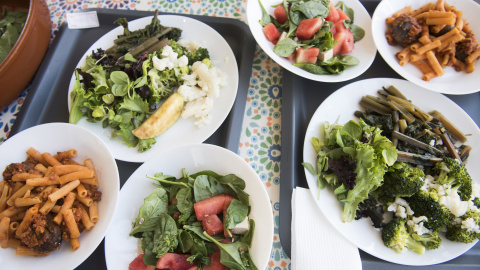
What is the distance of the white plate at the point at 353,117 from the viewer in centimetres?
128

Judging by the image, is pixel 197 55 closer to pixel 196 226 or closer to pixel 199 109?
pixel 199 109

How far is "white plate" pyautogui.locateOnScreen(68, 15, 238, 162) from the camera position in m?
1.51

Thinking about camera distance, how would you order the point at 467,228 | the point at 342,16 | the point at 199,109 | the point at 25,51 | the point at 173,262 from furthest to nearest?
the point at 342,16 < the point at 25,51 < the point at 199,109 < the point at 467,228 < the point at 173,262

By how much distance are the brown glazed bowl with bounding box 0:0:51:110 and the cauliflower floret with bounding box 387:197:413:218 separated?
79.4 inches

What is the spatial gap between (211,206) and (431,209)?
3.03 ft

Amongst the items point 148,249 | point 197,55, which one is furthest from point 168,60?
point 148,249

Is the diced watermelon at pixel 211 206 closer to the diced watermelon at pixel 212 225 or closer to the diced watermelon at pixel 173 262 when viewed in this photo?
the diced watermelon at pixel 212 225

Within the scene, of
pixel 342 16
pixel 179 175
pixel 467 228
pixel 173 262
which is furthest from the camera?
pixel 342 16

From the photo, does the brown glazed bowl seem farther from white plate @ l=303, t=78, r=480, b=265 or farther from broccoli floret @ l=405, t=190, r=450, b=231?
broccoli floret @ l=405, t=190, r=450, b=231

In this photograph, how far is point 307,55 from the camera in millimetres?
1619

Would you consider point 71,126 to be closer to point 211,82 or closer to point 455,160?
point 211,82

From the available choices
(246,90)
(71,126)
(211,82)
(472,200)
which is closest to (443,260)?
(472,200)

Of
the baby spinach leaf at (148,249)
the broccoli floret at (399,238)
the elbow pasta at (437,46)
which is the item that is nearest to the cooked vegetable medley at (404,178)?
the broccoli floret at (399,238)

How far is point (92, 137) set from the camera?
1.33m
